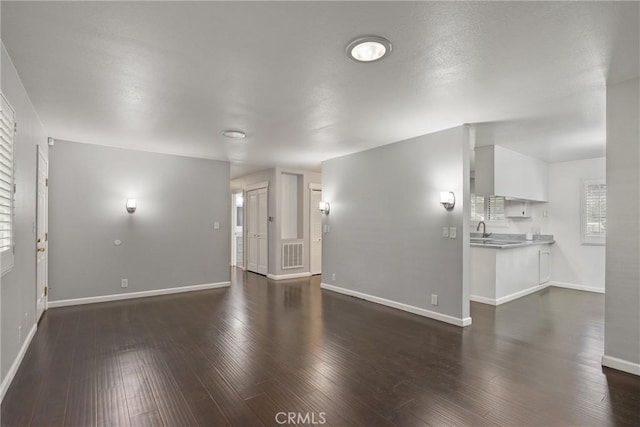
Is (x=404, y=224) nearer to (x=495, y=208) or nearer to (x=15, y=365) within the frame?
(x=495, y=208)

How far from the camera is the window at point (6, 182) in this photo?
2387 mm

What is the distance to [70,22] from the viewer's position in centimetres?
203

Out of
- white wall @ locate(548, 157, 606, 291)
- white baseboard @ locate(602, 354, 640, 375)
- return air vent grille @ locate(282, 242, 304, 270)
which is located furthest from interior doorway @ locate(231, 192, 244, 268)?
white baseboard @ locate(602, 354, 640, 375)

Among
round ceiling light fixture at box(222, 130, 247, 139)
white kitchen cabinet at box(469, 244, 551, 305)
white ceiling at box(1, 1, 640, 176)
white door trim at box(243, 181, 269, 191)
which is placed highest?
white ceiling at box(1, 1, 640, 176)

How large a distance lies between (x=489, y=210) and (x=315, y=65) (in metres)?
5.68

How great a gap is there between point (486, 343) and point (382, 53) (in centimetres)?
312

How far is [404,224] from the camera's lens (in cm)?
493

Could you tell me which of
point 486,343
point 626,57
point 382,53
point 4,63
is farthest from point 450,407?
point 4,63

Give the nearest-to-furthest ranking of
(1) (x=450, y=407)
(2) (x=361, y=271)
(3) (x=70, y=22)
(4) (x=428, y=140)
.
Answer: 1. (3) (x=70, y=22)
2. (1) (x=450, y=407)
3. (4) (x=428, y=140)
4. (2) (x=361, y=271)

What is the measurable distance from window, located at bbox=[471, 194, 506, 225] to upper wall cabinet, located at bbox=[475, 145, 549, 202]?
2.02 feet

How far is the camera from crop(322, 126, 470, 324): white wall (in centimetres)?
423

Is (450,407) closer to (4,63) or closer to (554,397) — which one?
(554,397)

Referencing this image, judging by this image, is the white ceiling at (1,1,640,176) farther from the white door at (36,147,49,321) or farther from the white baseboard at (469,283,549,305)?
the white baseboard at (469,283,549,305)

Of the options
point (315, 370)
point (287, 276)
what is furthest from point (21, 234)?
point (287, 276)
